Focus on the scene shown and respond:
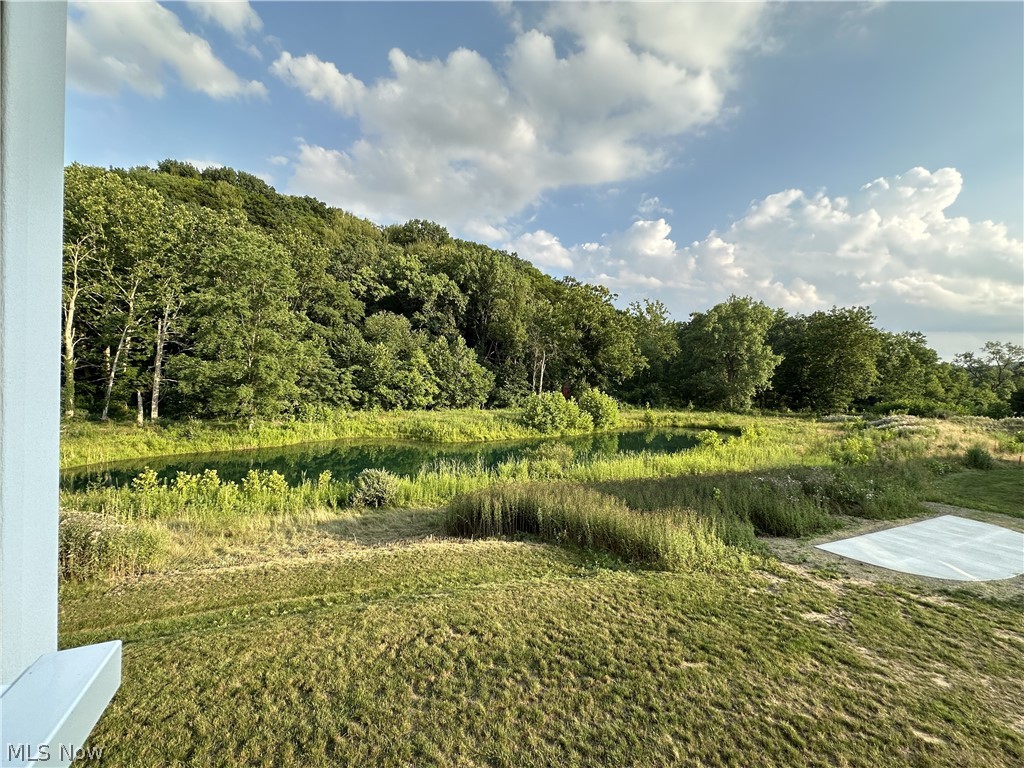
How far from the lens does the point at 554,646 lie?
308cm

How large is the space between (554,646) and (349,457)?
1339cm

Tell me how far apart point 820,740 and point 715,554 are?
278 centimetres

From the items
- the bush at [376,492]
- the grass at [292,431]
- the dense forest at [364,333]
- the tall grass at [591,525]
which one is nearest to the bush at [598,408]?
the grass at [292,431]

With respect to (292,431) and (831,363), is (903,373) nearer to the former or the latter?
(831,363)

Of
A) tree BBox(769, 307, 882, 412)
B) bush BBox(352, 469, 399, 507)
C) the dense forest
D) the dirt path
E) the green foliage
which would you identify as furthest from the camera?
tree BBox(769, 307, 882, 412)

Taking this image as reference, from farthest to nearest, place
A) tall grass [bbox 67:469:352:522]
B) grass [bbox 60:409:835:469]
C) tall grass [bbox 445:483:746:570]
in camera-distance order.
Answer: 1. grass [bbox 60:409:835:469]
2. tall grass [bbox 67:469:352:522]
3. tall grass [bbox 445:483:746:570]

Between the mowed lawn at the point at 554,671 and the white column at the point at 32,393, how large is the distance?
5.44ft

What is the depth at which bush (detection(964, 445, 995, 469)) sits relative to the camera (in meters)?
10.6

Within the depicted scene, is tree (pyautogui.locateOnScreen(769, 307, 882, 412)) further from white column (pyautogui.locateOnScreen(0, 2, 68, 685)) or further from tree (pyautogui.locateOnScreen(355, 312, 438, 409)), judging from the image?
white column (pyautogui.locateOnScreen(0, 2, 68, 685))

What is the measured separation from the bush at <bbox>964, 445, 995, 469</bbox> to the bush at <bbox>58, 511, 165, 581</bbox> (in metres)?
16.3

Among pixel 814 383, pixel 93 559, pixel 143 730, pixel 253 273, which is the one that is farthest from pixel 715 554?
pixel 814 383

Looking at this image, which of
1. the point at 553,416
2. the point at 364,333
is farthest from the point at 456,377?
the point at 553,416

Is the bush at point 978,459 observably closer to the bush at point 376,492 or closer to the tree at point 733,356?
the bush at point 376,492

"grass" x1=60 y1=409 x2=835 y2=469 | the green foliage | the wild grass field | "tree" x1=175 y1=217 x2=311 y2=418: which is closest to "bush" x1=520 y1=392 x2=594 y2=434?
"grass" x1=60 y1=409 x2=835 y2=469
